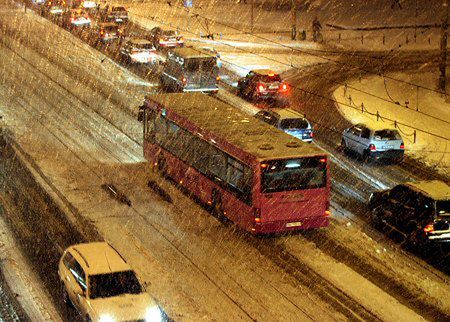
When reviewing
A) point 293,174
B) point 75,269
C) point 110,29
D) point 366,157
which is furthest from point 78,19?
point 75,269

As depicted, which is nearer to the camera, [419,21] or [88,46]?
[88,46]

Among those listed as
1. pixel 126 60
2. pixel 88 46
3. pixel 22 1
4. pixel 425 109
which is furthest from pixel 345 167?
pixel 22 1

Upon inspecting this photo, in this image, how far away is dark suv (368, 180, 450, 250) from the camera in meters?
21.5

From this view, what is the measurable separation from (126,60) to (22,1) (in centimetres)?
2633

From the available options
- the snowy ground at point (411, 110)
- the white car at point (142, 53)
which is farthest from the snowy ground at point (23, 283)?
the white car at point (142, 53)

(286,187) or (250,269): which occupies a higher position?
(286,187)

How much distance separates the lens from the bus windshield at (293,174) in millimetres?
21688

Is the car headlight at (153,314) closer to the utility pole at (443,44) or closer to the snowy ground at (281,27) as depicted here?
the utility pole at (443,44)

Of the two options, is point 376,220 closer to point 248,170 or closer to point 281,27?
point 248,170

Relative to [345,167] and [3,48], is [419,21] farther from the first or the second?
[345,167]

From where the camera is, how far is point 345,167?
30062mm

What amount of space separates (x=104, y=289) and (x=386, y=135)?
16.4 m

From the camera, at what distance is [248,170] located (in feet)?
72.2

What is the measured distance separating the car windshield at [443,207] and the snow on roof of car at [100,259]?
8823mm
